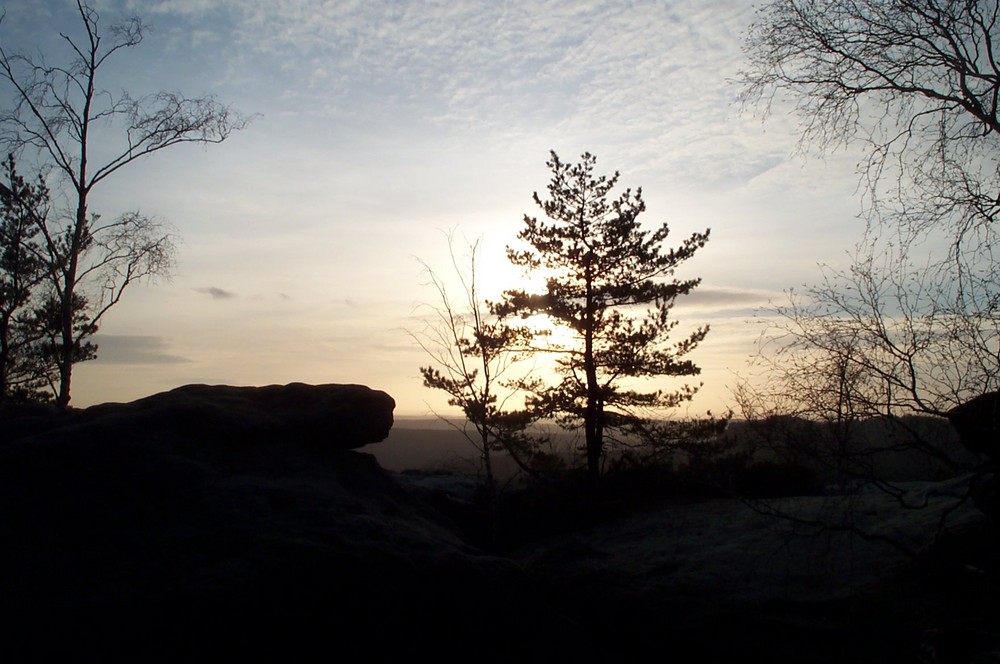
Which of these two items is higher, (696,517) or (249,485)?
(249,485)

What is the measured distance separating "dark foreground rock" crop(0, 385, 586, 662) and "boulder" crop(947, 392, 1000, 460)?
16.2 ft

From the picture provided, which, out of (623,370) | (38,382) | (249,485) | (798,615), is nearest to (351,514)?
(249,485)

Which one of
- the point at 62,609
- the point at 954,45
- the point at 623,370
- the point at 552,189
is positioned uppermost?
the point at 552,189

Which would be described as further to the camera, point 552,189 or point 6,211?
point 6,211

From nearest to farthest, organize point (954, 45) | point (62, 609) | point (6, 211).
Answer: point (62, 609)
point (954, 45)
point (6, 211)

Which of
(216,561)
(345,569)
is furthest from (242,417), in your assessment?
(345,569)

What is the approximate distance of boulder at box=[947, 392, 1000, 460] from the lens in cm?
765

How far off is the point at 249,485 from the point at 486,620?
9.88 ft

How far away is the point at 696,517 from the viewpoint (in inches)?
553

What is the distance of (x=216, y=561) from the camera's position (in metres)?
6.88

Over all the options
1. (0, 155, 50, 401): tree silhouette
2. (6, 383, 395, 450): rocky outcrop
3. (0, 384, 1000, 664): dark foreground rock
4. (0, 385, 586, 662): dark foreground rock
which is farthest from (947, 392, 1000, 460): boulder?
(0, 155, 50, 401): tree silhouette

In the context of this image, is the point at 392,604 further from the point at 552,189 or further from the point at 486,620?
the point at 552,189

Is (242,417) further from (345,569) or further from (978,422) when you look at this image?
(978,422)

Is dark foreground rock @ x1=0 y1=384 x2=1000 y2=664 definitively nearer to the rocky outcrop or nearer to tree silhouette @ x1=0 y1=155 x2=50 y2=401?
the rocky outcrop
